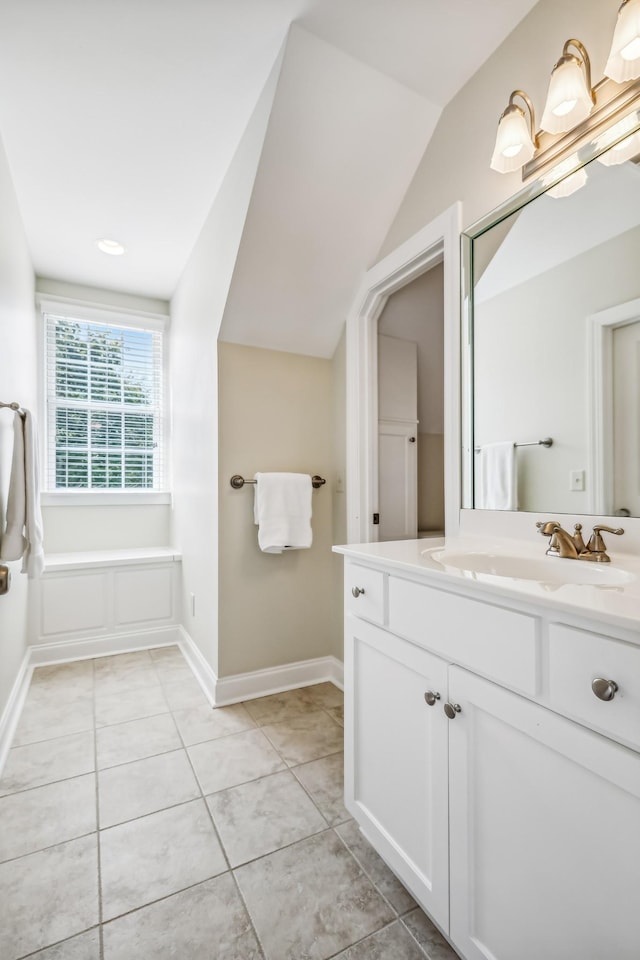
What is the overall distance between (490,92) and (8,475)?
2.42m

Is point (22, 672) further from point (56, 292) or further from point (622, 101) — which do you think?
point (622, 101)

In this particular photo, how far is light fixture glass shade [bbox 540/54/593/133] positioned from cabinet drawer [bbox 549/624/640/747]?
4.25 ft

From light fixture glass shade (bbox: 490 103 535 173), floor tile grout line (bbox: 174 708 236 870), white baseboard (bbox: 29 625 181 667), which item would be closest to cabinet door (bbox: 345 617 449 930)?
floor tile grout line (bbox: 174 708 236 870)

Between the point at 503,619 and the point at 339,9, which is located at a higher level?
the point at 339,9

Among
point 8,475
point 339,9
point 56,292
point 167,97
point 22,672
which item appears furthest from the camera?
point 56,292

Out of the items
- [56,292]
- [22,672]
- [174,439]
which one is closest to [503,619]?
[22,672]

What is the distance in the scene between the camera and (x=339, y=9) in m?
1.36

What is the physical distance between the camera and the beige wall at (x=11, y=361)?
193 centimetres

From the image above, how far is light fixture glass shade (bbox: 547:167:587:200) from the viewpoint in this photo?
1.19 m

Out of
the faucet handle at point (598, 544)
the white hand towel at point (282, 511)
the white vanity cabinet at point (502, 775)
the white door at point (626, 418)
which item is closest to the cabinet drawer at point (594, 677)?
the white vanity cabinet at point (502, 775)

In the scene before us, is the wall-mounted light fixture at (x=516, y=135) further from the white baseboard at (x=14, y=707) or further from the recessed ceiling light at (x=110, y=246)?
the white baseboard at (x=14, y=707)

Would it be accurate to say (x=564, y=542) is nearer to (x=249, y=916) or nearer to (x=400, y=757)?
(x=400, y=757)

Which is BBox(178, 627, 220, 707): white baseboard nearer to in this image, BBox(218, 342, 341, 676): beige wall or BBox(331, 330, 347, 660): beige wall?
BBox(218, 342, 341, 676): beige wall

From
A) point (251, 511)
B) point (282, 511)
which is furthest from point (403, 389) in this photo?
point (251, 511)
